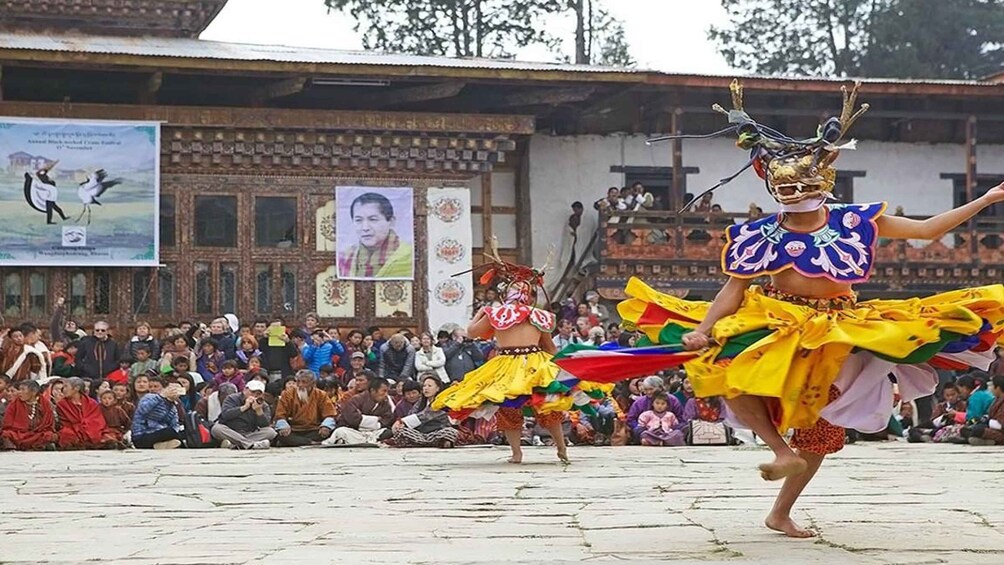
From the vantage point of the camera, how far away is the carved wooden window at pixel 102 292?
19.4 metres

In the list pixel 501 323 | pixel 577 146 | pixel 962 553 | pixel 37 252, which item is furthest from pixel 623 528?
pixel 577 146

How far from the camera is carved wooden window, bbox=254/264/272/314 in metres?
20.1

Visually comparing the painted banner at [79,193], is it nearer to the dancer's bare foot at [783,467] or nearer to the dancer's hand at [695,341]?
the dancer's hand at [695,341]

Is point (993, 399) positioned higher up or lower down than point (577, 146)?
lower down

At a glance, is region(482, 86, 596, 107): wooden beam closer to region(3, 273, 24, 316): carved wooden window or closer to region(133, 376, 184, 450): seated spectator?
region(3, 273, 24, 316): carved wooden window

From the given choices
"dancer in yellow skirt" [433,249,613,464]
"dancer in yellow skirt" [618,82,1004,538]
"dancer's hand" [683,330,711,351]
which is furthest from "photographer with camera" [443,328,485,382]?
"dancer's hand" [683,330,711,351]

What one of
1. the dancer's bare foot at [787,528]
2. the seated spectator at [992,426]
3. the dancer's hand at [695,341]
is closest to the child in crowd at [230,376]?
the seated spectator at [992,426]

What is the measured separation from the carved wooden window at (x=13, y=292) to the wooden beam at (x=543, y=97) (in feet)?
20.9

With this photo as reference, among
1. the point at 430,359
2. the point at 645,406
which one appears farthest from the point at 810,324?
the point at 430,359

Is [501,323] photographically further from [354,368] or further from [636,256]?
[636,256]

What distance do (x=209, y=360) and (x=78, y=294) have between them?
307cm

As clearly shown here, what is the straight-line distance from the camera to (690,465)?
11594mm

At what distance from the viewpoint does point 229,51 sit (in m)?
20.9

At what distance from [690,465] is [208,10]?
47.9ft
